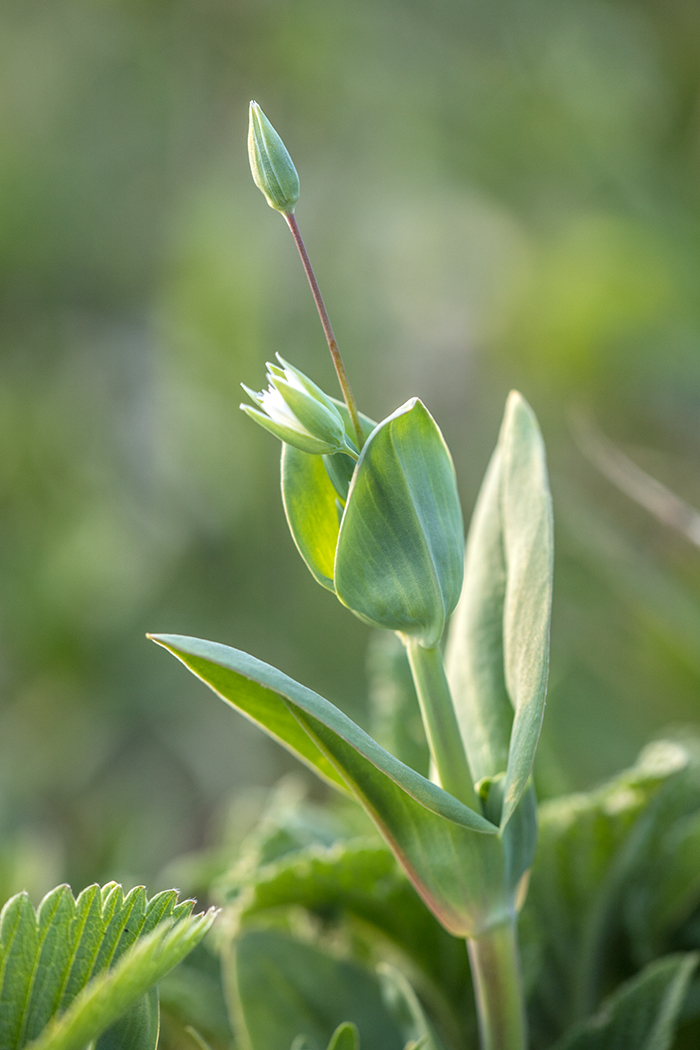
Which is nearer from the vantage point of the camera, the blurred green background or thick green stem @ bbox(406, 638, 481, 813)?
thick green stem @ bbox(406, 638, 481, 813)

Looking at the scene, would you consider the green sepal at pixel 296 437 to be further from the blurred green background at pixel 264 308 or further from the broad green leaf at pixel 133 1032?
the blurred green background at pixel 264 308

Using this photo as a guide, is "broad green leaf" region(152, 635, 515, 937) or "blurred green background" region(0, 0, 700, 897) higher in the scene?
"blurred green background" region(0, 0, 700, 897)

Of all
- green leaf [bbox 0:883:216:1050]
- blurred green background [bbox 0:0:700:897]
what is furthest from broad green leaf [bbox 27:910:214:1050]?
blurred green background [bbox 0:0:700:897]

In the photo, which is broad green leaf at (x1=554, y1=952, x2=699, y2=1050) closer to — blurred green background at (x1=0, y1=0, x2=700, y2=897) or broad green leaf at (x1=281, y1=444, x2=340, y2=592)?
broad green leaf at (x1=281, y1=444, x2=340, y2=592)

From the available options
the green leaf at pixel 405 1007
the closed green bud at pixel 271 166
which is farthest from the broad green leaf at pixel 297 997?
the closed green bud at pixel 271 166

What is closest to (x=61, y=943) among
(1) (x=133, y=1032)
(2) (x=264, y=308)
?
(1) (x=133, y=1032)

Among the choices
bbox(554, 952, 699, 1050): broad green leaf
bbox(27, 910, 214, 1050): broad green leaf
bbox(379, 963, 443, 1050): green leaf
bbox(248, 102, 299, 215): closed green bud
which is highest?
bbox(248, 102, 299, 215): closed green bud

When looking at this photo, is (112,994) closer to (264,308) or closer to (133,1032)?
(133,1032)
